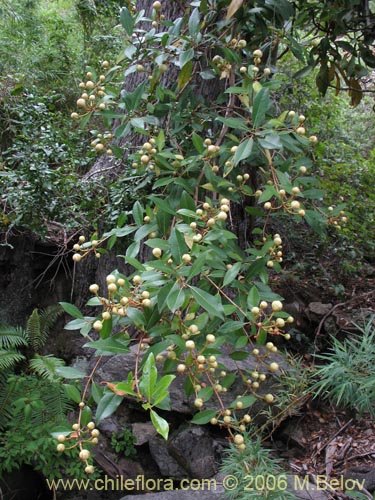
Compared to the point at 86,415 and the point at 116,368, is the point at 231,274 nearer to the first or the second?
the point at 86,415

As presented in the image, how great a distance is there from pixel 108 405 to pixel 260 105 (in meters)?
0.85

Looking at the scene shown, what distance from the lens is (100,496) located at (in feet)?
7.27

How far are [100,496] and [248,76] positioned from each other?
6.37 feet

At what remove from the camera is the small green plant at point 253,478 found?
156cm

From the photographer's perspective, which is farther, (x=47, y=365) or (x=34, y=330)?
(x=34, y=330)

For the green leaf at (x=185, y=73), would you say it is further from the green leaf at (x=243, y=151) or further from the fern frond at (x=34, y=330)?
the fern frond at (x=34, y=330)

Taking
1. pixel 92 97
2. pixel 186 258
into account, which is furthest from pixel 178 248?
pixel 92 97

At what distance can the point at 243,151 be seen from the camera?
1.25 metres

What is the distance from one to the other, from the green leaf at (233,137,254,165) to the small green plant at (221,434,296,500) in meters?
0.96

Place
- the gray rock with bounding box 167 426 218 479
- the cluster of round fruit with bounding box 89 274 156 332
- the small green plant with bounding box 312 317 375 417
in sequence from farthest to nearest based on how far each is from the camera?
the gray rock with bounding box 167 426 218 479, the small green plant with bounding box 312 317 375 417, the cluster of round fruit with bounding box 89 274 156 332

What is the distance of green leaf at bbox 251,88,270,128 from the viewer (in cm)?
126

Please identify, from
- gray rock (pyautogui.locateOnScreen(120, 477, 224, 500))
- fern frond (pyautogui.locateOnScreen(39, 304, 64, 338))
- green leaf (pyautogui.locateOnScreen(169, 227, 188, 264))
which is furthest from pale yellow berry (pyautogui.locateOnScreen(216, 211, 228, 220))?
fern frond (pyautogui.locateOnScreen(39, 304, 64, 338))

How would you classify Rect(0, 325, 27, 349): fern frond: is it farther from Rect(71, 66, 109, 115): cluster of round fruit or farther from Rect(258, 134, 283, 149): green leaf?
Rect(258, 134, 283, 149): green leaf

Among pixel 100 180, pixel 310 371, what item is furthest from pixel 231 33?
pixel 310 371
